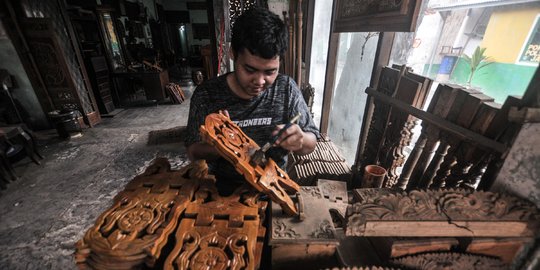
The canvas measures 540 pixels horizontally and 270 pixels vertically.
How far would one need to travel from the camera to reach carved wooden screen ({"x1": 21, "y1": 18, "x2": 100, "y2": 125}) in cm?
586

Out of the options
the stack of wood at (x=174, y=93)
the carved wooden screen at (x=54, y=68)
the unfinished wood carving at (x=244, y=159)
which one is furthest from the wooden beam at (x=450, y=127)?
the stack of wood at (x=174, y=93)

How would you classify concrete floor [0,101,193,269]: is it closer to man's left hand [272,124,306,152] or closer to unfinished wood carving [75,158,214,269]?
unfinished wood carving [75,158,214,269]

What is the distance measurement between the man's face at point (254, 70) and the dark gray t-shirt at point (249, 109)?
0.21 metres

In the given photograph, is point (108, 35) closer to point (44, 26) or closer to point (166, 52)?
point (44, 26)

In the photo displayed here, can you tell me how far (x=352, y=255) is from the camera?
1.48 m

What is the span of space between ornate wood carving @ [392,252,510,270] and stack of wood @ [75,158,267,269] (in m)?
0.87

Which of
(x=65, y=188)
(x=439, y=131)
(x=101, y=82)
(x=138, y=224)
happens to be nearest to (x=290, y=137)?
(x=138, y=224)

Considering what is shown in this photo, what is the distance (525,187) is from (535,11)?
8.11 m

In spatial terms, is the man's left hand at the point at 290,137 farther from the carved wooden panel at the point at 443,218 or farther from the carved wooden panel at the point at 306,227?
the carved wooden panel at the point at 443,218

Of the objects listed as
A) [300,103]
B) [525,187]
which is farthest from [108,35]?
[525,187]

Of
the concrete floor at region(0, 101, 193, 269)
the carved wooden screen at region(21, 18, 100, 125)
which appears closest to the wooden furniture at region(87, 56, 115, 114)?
the carved wooden screen at region(21, 18, 100, 125)

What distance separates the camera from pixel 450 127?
66.7 inches

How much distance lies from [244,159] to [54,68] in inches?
320

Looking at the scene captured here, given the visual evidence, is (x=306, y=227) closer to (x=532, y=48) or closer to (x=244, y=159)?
(x=244, y=159)
